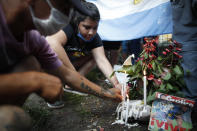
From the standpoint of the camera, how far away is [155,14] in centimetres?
251

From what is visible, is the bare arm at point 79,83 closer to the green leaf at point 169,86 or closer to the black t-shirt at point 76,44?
the green leaf at point 169,86

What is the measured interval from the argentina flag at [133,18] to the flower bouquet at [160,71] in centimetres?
76

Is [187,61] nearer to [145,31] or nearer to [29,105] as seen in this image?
[145,31]

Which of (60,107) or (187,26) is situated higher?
(187,26)

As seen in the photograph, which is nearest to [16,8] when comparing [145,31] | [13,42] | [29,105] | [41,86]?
[13,42]

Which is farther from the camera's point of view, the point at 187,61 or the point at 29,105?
the point at 29,105

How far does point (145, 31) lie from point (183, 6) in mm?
939

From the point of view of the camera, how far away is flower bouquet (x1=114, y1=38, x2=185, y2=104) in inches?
64.9

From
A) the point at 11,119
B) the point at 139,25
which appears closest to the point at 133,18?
the point at 139,25

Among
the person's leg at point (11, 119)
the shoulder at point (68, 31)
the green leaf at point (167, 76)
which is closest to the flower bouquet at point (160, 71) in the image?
the green leaf at point (167, 76)

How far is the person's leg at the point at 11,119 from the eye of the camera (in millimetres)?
902

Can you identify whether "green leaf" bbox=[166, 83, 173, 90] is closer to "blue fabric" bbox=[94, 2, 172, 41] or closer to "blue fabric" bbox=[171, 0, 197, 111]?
"blue fabric" bbox=[171, 0, 197, 111]

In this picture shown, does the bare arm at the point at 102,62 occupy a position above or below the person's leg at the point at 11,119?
below

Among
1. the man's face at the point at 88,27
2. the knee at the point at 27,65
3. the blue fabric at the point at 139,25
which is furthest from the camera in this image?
the blue fabric at the point at 139,25
